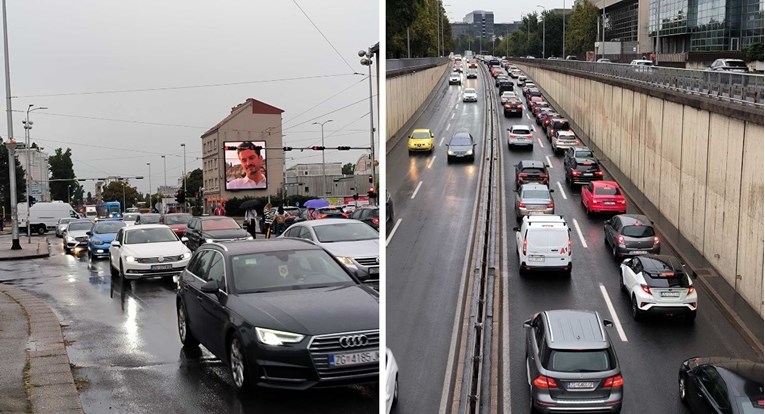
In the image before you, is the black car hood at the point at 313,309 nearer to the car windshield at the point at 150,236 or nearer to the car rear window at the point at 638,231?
the car rear window at the point at 638,231

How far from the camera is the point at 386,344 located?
3.48m

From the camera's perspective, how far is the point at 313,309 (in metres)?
5.14

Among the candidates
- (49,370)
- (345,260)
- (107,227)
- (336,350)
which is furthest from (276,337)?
(107,227)

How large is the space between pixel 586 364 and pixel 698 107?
65.7 inches

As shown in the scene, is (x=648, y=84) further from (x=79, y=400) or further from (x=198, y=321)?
(x=79, y=400)

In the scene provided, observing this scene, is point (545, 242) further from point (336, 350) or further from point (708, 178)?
point (708, 178)

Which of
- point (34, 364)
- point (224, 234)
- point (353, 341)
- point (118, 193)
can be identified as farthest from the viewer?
point (118, 193)

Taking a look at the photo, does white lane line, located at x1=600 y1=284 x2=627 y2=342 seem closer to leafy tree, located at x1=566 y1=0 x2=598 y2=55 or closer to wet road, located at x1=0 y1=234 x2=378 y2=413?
wet road, located at x1=0 y1=234 x2=378 y2=413

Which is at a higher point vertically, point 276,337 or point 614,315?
point 614,315

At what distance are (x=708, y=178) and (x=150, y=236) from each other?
1570 cm

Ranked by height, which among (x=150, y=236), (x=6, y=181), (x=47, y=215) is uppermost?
(x=150, y=236)

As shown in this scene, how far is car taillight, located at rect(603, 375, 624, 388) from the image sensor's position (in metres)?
3.30

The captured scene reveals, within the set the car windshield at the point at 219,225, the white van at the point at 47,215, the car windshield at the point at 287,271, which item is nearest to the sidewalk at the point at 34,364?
the car windshield at the point at 287,271

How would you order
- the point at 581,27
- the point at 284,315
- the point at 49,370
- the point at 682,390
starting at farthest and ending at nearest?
1. the point at 581,27
2. the point at 49,370
3. the point at 284,315
4. the point at 682,390
